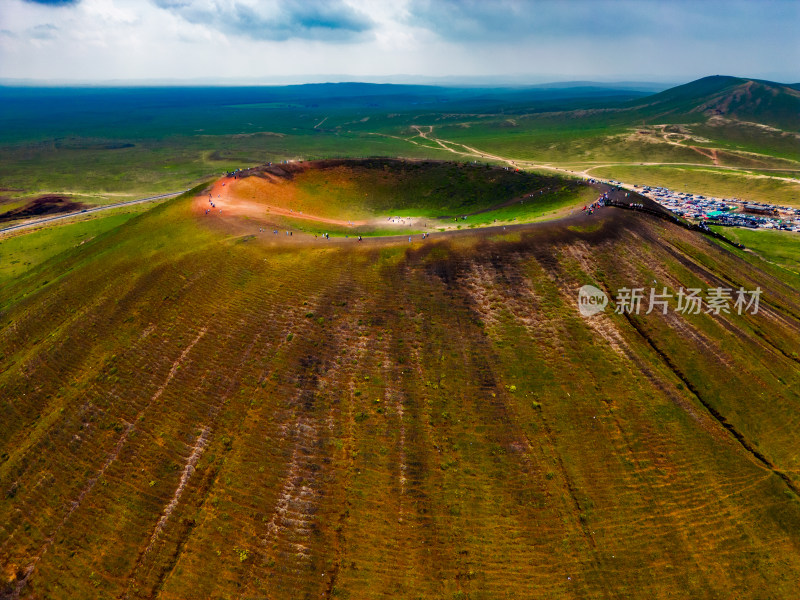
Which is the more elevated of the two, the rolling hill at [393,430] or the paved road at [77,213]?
the paved road at [77,213]

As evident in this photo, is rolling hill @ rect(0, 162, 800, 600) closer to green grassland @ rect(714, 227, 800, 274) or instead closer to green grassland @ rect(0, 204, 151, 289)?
green grassland @ rect(0, 204, 151, 289)

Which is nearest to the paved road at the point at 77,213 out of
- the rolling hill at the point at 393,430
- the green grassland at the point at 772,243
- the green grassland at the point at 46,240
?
the green grassland at the point at 46,240

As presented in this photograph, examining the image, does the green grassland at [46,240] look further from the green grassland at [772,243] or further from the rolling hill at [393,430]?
the green grassland at [772,243]

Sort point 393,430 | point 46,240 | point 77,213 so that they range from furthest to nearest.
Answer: point 77,213
point 46,240
point 393,430

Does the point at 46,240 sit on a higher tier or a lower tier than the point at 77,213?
lower

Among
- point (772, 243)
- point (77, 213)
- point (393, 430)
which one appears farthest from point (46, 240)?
point (772, 243)

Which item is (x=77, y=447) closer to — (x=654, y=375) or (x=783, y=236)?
(x=654, y=375)

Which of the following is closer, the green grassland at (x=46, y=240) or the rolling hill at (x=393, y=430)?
the rolling hill at (x=393, y=430)

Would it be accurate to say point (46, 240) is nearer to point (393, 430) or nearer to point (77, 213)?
point (77, 213)

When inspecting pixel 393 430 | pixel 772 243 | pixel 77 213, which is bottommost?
pixel 393 430
